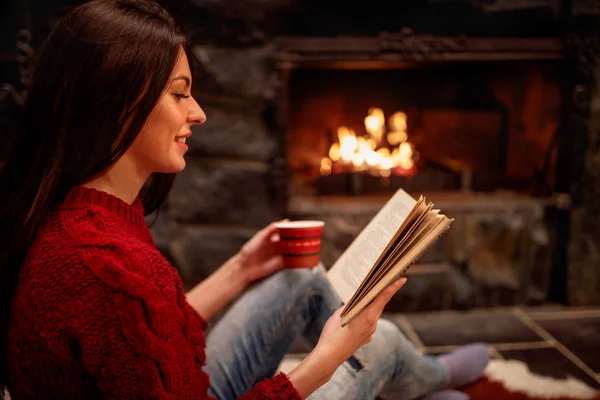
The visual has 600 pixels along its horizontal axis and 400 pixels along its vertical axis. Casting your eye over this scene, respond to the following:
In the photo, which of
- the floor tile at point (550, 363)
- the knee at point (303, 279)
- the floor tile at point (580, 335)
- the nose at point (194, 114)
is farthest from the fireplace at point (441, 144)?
the nose at point (194, 114)

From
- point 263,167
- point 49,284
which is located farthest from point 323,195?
point 49,284

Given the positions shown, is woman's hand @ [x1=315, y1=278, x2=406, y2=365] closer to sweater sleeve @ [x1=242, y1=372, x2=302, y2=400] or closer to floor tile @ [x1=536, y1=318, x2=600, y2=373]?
sweater sleeve @ [x1=242, y1=372, x2=302, y2=400]

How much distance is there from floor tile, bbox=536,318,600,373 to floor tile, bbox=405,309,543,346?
76 millimetres

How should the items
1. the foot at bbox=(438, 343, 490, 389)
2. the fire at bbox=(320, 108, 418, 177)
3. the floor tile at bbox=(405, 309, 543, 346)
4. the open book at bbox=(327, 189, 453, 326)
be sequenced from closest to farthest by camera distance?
the open book at bbox=(327, 189, 453, 326), the foot at bbox=(438, 343, 490, 389), the floor tile at bbox=(405, 309, 543, 346), the fire at bbox=(320, 108, 418, 177)

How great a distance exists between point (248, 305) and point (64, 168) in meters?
0.48

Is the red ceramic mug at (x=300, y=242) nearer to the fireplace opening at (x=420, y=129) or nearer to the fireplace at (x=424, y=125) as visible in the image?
the fireplace at (x=424, y=125)

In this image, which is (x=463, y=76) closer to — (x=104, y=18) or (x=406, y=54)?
(x=406, y=54)

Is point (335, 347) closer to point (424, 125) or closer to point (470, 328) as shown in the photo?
point (470, 328)

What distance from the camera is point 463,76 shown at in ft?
7.60

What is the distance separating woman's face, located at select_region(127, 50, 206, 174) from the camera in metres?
0.83

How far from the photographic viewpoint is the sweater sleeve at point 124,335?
2.16ft

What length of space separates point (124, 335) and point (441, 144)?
6.42 ft

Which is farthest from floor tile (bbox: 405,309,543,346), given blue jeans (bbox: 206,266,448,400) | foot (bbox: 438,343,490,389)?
blue jeans (bbox: 206,266,448,400)

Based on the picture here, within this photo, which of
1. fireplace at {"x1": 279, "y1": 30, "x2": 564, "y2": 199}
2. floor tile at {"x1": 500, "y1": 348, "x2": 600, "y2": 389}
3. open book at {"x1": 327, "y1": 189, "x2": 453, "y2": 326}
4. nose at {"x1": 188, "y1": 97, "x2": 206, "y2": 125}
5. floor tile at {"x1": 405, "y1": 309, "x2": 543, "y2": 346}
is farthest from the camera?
fireplace at {"x1": 279, "y1": 30, "x2": 564, "y2": 199}
